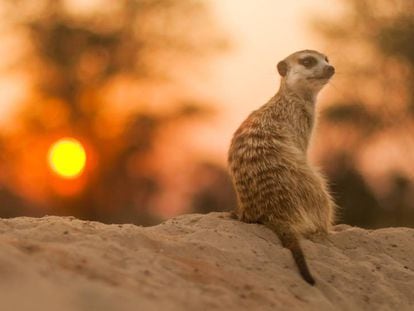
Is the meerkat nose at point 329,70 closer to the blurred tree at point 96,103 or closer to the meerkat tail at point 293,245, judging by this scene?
the meerkat tail at point 293,245

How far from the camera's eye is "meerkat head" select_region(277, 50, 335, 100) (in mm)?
7746

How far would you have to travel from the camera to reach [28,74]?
22.1 metres

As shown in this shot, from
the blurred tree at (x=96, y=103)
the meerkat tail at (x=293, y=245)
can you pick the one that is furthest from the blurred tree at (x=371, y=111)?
the meerkat tail at (x=293, y=245)

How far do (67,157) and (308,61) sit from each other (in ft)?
47.0

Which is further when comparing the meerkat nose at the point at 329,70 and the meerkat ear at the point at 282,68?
the meerkat ear at the point at 282,68

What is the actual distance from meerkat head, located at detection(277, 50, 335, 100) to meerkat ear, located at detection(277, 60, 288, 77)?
0.13ft

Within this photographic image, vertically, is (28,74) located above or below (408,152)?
above

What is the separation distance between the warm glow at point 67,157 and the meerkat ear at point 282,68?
45.3ft

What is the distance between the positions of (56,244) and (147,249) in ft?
1.62

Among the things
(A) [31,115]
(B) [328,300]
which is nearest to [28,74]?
(A) [31,115]

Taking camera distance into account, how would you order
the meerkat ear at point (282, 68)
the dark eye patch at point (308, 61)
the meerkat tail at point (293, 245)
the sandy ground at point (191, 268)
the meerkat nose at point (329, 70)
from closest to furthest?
the sandy ground at point (191, 268)
the meerkat tail at point (293, 245)
the meerkat nose at point (329, 70)
the dark eye patch at point (308, 61)
the meerkat ear at point (282, 68)

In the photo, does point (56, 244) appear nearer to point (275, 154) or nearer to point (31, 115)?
point (275, 154)

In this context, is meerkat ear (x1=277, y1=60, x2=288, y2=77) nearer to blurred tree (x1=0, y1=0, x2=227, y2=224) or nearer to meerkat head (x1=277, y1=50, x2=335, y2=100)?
meerkat head (x1=277, y1=50, x2=335, y2=100)

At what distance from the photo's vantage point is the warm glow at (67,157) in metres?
21.4
